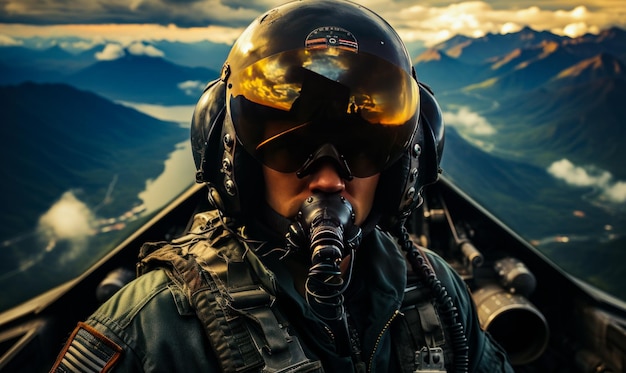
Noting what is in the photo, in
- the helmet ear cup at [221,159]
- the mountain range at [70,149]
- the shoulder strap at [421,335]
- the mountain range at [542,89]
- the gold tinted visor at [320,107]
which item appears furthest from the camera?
the mountain range at [542,89]

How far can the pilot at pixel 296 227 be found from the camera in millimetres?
1139

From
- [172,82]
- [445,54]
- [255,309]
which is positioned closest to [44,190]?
[172,82]

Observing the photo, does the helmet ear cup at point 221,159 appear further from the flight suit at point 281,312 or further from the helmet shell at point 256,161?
the flight suit at point 281,312

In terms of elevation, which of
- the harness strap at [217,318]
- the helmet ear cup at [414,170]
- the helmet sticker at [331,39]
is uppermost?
the helmet sticker at [331,39]

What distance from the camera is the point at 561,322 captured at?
272cm

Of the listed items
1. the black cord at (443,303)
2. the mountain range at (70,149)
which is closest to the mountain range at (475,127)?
the mountain range at (70,149)

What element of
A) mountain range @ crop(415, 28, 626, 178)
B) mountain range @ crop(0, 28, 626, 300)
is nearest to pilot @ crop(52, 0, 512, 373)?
mountain range @ crop(0, 28, 626, 300)

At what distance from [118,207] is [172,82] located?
1.16 metres

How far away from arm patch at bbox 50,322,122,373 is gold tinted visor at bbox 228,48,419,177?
1.60 ft

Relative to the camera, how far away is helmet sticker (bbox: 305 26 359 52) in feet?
3.92

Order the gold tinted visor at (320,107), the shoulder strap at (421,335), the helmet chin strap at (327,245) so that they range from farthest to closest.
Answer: the shoulder strap at (421,335) < the gold tinted visor at (320,107) < the helmet chin strap at (327,245)

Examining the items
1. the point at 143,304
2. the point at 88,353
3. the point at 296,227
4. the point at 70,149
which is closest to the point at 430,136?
the point at 296,227

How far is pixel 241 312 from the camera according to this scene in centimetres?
118

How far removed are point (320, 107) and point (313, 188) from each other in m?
0.17
